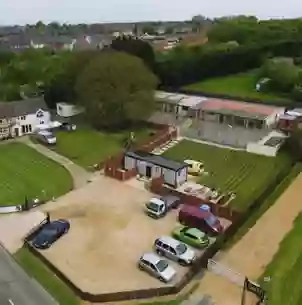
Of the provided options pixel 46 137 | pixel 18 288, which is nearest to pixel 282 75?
pixel 46 137

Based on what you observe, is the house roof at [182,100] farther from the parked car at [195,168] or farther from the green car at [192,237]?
→ the green car at [192,237]

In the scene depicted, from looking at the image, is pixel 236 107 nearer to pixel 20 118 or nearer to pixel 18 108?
pixel 20 118

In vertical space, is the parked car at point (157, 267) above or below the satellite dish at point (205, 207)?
below

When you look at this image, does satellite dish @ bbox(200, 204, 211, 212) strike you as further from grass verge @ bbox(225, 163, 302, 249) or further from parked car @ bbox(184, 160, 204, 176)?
parked car @ bbox(184, 160, 204, 176)

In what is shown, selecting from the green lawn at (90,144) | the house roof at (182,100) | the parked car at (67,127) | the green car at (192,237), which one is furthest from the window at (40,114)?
the green car at (192,237)

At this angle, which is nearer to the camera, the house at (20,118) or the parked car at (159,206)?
the parked car at (159,206)
